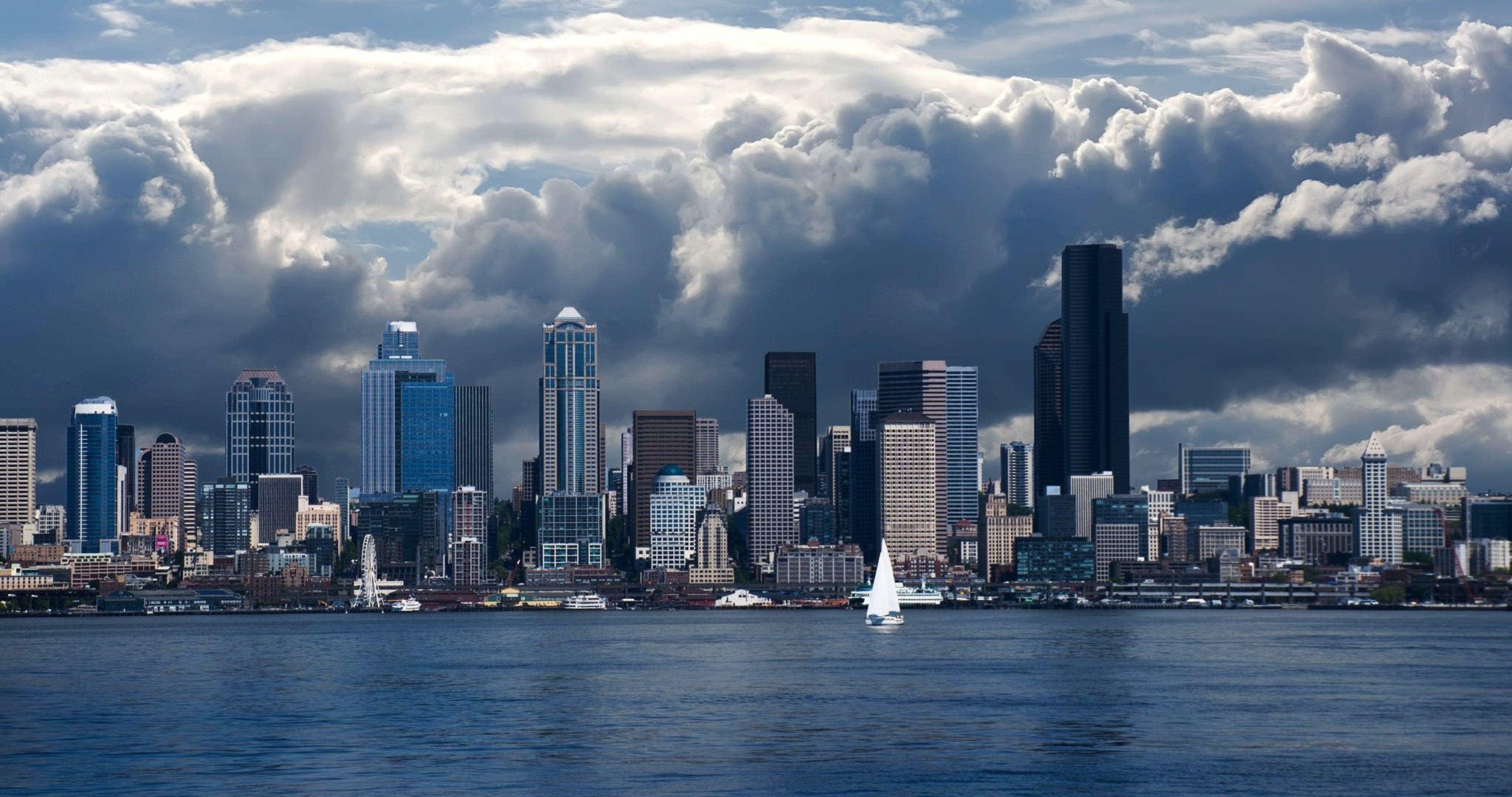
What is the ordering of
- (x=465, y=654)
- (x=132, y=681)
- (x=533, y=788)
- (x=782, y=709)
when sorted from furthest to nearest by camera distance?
(x=465, y=654)
(x=132, y=681)
(x=782, y=709)
(x=533, y=788)

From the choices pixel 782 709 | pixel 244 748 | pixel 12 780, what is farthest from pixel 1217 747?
pixel 12 780

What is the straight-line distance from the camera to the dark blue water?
7625 cm

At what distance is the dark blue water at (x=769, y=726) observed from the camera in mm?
76250

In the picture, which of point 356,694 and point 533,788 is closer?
point 533,788

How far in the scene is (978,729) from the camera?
9394 cm

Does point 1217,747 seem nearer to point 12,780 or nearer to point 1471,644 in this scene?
point 12,780

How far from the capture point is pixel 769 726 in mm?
95250

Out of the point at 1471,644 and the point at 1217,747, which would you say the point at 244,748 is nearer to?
the point at 1217,747

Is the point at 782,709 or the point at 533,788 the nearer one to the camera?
the point at 533,788

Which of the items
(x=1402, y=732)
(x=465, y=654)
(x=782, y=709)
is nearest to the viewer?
(x=1402, y=732)

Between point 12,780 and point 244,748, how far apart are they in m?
11.9

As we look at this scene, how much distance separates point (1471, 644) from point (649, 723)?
110885 millimetres

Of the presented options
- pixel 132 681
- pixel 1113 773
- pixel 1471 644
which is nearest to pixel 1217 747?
pixel 1113 773

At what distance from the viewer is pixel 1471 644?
185 m
